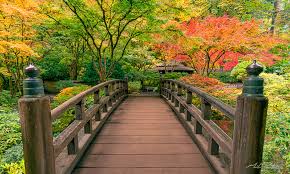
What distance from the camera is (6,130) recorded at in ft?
19.4

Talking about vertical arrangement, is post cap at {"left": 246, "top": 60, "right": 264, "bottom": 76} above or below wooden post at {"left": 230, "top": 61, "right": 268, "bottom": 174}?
above

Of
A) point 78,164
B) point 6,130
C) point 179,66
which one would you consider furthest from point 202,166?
point 179,66

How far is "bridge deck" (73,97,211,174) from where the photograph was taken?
3113 mm

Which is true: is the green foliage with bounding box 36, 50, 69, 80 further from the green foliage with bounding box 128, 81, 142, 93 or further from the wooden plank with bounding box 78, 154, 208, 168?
the wooden plank with bounding box 78, 154, 208, 168

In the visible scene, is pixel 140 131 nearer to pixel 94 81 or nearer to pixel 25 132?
pixel 25 132

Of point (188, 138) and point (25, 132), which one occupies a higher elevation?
point (25, 132)

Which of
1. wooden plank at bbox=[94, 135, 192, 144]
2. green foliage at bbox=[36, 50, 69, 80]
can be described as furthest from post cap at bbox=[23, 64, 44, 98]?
green foliage at bbox=[36, 50, 69, 80]

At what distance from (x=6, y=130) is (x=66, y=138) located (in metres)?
4.17

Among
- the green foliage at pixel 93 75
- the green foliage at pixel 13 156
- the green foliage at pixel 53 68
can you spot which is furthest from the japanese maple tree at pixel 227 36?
the green foliage at pixel 53 68

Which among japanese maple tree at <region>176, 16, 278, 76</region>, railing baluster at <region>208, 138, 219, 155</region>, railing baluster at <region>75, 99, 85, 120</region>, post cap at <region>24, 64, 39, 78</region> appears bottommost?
railing baluster at <region>208, 138, 219, 155</region>

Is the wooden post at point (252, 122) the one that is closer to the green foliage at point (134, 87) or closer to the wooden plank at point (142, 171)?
the wooden plank at point (142, 171)

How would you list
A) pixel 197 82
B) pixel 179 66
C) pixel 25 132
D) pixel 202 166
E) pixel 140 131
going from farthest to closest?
pixel 179 66
pixel 197 82
pixel 140 131
pixel 202 166
pixel 25 132

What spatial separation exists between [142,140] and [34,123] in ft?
8.03

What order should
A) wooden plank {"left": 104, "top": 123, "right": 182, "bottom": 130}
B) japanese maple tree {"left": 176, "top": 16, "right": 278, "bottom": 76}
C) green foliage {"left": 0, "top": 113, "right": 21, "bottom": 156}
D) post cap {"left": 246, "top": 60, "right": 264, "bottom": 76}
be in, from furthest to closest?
japanese maple tree {"left": 176, "top": 16, "right": 278, "bottom": 76} → green foliage {"left": 0, "top": 113, "right": 21, "bottom": 156} → wooden plank {"left": 104, "top": 123, "right": 182, "bottom": 130} → post cap {"left": 246, "top": 60, "right": 264, "bottom": 76}
